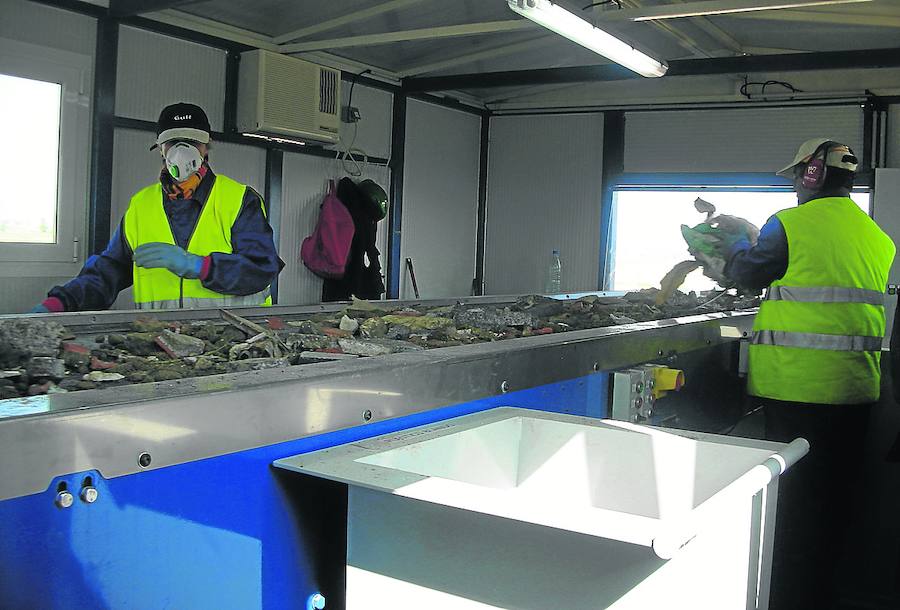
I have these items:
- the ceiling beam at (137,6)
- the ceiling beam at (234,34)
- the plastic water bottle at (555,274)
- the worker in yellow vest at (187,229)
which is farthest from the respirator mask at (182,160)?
the plastic water bottle at (555,274)

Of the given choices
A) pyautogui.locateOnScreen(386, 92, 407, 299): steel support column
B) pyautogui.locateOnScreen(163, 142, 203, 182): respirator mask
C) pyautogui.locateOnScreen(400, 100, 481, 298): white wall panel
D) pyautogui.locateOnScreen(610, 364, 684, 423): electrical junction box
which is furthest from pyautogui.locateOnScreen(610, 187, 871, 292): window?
pyautogui.locateOnScreen(610, 364, 684, 423): electrical junction box

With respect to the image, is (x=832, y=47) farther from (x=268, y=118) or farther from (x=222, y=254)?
(x=222, y=254)

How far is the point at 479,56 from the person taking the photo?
7.12 m

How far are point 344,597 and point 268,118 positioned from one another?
4.88 metres

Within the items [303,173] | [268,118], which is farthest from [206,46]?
[303,173]

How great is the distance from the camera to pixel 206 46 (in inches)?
229

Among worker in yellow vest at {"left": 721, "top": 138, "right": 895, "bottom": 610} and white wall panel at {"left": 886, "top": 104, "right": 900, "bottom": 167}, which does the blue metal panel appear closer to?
worker in yellow vest at {"left": 721, "top": 138, "right": 895, "bottom": 610}

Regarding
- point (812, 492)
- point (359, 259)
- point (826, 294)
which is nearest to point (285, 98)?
point (359, 259)

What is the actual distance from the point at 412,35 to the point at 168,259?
350cm

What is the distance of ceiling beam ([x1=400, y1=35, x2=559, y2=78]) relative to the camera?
6875 mm

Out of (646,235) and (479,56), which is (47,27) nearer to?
(479,56)

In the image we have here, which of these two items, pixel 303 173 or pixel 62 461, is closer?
pixel 62 461

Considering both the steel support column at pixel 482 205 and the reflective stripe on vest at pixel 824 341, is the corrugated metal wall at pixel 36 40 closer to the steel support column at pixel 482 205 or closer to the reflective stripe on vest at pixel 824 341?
the reflective stripe on vest at pixel 824 341

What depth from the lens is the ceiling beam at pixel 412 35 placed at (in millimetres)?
5664
